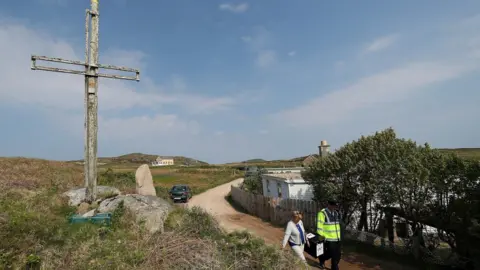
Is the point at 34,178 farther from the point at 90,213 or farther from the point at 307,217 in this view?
the point at 307,217

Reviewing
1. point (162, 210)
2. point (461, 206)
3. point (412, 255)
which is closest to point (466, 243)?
point (461, 206)

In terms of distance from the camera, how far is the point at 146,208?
883 centimetres

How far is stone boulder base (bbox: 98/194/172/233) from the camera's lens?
26.1 feet

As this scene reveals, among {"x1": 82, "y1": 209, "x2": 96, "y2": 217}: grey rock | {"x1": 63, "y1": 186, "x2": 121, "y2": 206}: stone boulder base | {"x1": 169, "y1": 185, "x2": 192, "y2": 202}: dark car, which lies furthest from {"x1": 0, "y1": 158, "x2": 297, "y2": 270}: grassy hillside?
{"x1": 169, "y1": 185, "x2": 192, "y2": 202}: dark car

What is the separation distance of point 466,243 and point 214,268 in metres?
6.87

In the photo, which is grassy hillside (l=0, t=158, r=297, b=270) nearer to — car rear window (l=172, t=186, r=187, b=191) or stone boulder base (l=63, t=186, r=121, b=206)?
stone boulder base (l=63, t=186, r=121, b=206)

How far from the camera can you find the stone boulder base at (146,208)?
313 inches

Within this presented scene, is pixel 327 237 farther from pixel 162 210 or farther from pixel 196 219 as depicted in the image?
pixel 162 210

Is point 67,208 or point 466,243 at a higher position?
point 67,208

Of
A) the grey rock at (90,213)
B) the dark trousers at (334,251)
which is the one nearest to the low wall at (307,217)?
the dark trousers at (334,251)

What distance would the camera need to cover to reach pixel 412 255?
10.1 meters

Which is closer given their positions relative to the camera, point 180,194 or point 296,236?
point 296,236

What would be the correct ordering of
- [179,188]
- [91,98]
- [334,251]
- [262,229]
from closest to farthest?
[334,251] < [91,98] < [262,229] < [179,188]

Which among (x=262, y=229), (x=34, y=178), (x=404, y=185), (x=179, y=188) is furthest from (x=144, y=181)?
(x=179, y=188)
